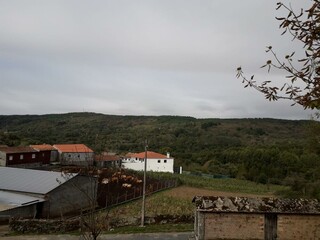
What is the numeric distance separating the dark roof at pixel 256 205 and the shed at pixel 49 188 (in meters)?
14.0

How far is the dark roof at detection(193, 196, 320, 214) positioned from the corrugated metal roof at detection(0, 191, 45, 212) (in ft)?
48.1

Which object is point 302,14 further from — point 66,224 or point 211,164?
point 211,164

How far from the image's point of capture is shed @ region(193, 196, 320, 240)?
14.9 meters

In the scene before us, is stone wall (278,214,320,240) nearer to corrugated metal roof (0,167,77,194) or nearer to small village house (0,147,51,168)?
corrugated metal roof (0,167,77,194)

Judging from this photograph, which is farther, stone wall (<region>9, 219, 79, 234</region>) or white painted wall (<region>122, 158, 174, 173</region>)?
white painted wall (<region>122, 158, 174, 173</region>)

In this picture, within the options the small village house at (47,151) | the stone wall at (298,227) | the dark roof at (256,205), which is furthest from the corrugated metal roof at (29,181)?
the small village house at (47,151)

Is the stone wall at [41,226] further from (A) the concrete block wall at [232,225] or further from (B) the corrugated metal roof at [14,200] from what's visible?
(A) the concrete block wall at [232,225]

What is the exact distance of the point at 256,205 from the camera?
15.2 metres

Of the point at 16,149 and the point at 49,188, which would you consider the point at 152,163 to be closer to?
the point at 16,149

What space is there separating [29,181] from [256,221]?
2113 cm

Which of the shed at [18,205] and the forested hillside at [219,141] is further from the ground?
the forested hillside at [219,141]

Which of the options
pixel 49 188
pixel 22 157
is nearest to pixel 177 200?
pixel 49 188

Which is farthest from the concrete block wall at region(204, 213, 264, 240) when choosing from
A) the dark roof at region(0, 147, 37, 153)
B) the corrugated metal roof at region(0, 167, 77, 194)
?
the dark roof at region(0, 147, 37, 153)

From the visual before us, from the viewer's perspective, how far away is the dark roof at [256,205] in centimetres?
1502
